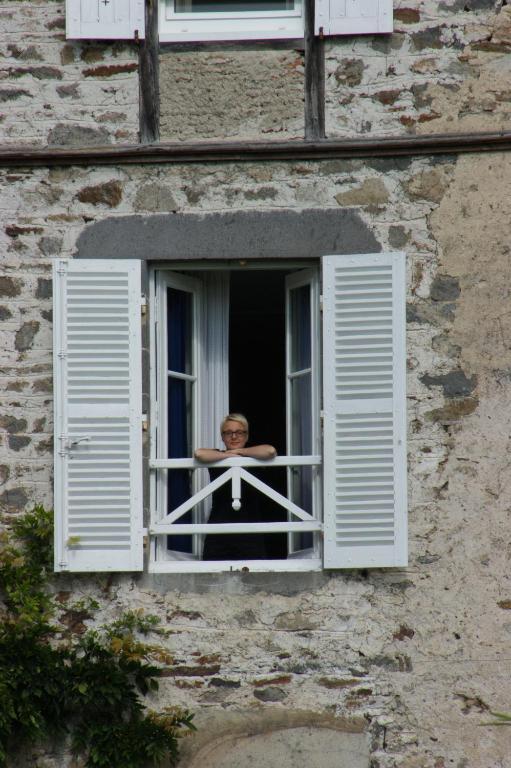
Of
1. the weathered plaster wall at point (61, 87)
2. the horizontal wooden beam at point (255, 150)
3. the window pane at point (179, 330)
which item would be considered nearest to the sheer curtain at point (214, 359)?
the window pane at point (179, 330)

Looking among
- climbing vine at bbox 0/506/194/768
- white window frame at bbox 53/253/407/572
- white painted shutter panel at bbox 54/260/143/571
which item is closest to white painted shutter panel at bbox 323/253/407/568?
white window frame at bbox 53/253/407/572

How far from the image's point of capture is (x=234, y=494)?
22.2 ft

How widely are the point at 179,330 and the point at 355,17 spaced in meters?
1.87

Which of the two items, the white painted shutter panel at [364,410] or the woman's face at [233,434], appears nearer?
the white painted shutter panel at [364,410]

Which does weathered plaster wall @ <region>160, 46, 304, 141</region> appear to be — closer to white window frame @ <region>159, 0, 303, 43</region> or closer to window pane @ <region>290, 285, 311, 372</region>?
white window frame @ <region>159, 0, 303, 43</region>

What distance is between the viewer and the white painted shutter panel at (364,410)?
21.8 ft

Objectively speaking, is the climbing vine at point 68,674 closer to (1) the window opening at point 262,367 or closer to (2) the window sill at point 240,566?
(2) the window sill at point 240,566

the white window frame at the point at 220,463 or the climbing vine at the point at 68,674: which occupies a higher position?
the white window frame at the point at 220,463

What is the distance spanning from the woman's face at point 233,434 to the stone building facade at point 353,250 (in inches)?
27.6

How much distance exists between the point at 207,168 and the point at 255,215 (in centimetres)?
35

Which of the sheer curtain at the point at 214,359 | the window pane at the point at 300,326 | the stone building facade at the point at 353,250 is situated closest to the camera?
the stone building facade at the point at 353,250

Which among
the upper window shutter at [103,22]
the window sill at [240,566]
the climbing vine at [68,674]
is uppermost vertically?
the upper window shutter at [103,22]

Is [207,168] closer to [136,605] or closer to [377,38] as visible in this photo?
[377,38]

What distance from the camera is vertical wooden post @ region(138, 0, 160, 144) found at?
695 centimetres
